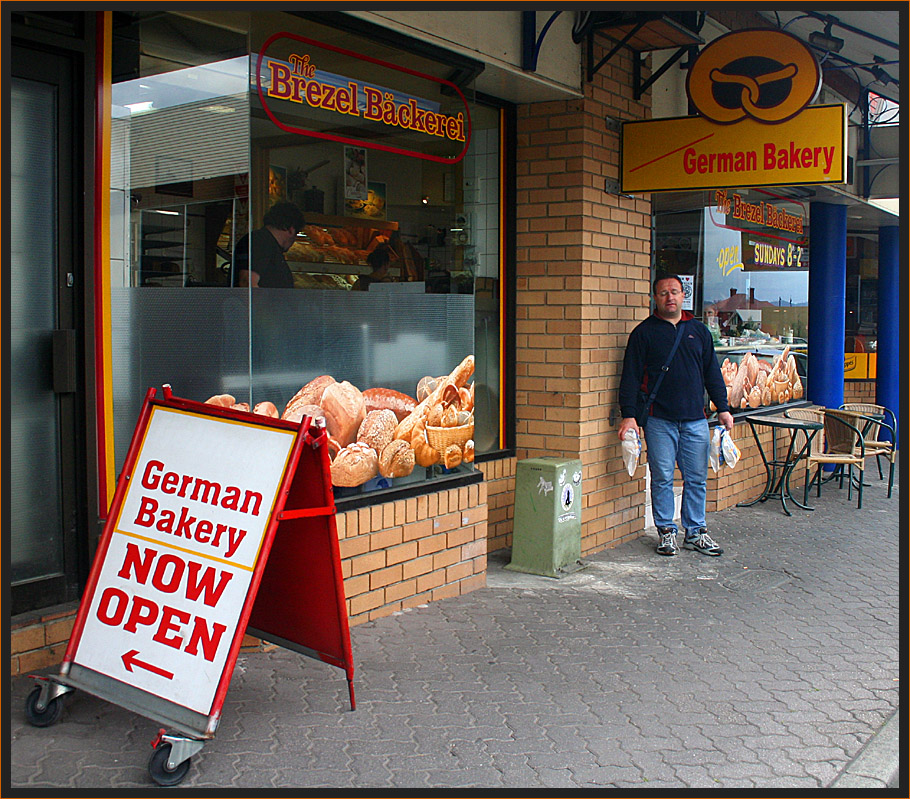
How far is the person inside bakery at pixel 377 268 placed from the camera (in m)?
5.16

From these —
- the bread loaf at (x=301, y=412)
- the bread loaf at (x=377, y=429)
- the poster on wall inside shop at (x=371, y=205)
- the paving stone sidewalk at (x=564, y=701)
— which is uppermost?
the poster on wall inside shop at (x=371, y=205)

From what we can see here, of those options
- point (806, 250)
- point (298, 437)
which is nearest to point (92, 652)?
point (298, 437)

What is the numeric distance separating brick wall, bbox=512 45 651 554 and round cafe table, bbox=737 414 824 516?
2.35 m

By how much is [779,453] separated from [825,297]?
7.55 feet

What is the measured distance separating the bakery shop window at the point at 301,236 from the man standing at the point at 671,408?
67.8 inches

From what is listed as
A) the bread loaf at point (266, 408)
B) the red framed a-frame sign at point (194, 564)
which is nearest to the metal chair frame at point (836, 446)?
the bread loaf at point (266, 408)

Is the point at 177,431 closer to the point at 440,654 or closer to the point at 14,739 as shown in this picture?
the point at 14,739

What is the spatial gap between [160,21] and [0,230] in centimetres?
129

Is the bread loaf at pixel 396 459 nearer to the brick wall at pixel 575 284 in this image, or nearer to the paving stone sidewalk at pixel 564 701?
the paving stone sidewalk at pixel 564 701

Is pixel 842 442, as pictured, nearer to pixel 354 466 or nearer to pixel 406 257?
pixel 406 257

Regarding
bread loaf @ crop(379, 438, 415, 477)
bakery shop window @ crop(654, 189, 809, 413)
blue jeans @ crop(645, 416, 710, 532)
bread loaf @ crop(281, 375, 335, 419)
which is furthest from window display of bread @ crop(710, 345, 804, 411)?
bread loaf @ crop(281, 375, 335, 419)

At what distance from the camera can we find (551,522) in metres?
6.22

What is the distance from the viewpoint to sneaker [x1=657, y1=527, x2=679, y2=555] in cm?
695

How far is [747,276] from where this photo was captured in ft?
31.8
